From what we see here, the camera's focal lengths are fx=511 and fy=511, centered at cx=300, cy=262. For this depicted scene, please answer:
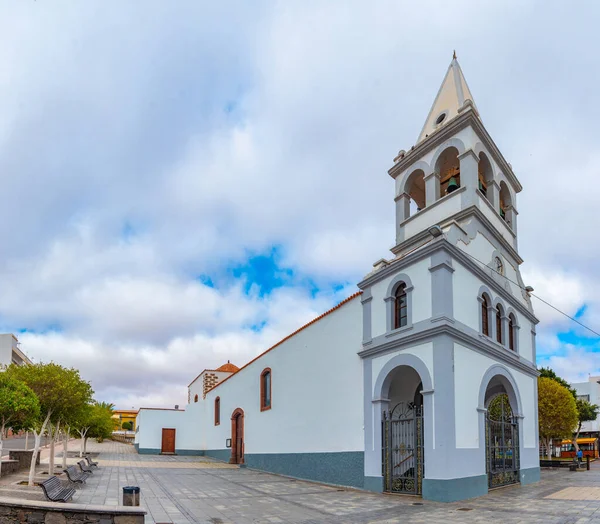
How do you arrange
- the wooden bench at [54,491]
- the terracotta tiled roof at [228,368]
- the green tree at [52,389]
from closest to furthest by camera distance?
the wooden bench at [54,491]
the green tree at [52,389]
the terracotta tiled roof at [228,368]

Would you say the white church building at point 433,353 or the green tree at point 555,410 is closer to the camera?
the white church building at point 433,353

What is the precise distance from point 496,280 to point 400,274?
135 inches

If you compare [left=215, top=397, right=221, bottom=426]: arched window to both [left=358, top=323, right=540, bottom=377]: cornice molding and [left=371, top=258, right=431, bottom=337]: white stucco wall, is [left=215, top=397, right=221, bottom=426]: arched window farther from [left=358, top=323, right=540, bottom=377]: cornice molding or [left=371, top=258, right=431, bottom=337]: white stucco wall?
[left=371, top=258, right=431, bottom=337]: white stucco wall

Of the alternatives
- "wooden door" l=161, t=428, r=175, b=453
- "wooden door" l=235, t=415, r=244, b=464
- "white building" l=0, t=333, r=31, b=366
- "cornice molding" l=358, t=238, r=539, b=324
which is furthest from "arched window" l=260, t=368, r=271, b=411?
"white building" l=0, t=333, r=31, b=366

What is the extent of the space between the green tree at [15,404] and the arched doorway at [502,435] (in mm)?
11761

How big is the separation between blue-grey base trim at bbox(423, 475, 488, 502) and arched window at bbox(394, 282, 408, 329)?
4199 millimetres

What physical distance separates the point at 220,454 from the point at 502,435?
18.3 meters

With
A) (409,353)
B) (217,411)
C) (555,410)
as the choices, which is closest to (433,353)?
(409,353)

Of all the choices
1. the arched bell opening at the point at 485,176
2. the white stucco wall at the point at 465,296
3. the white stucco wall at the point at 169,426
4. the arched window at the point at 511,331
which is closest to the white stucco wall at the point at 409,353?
the white stucco wall at the point at 465,296

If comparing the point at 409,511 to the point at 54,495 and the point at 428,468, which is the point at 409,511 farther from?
the point at 54,495

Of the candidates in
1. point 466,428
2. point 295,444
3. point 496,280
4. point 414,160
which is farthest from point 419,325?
point 295,444

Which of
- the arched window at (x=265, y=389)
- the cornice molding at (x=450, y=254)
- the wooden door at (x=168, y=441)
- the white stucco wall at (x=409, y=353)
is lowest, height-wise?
the wooden door at (x=168, y=441)

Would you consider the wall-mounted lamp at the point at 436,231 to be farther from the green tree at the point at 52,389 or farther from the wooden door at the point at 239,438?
the wooden door at the point at 239,438

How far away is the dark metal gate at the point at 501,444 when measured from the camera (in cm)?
1444
